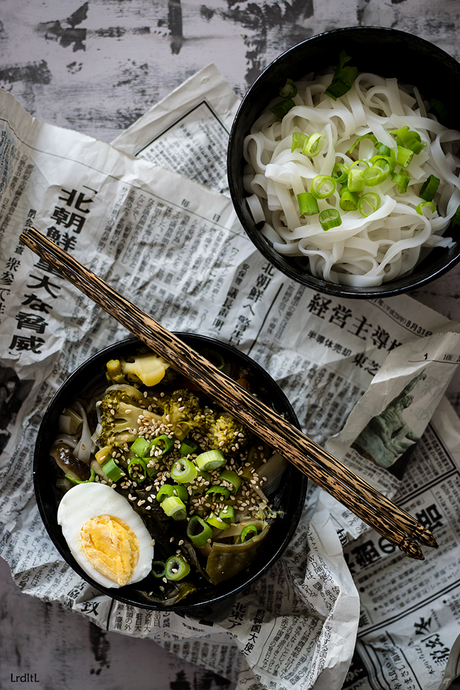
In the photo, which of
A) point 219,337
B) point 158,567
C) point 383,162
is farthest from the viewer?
point 219,337

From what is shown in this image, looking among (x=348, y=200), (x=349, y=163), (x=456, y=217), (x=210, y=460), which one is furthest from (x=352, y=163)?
(x=210, y=460)

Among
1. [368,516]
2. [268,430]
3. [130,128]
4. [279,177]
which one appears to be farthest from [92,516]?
[130,128]

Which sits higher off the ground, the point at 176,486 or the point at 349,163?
the point at 349,163

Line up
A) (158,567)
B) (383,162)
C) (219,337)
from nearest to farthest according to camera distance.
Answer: (383,162) < (158,567) < (219,337)

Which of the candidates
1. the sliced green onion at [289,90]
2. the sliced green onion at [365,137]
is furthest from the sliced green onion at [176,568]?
the sliced green onion at [289,90]

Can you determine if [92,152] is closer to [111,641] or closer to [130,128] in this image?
[130,128]

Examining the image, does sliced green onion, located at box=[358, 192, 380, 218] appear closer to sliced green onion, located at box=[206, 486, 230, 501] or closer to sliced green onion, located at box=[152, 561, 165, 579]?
sliced green onion, located at box=[206, 486, 230, 501]

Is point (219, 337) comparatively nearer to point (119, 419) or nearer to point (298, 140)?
point (119, 419)
